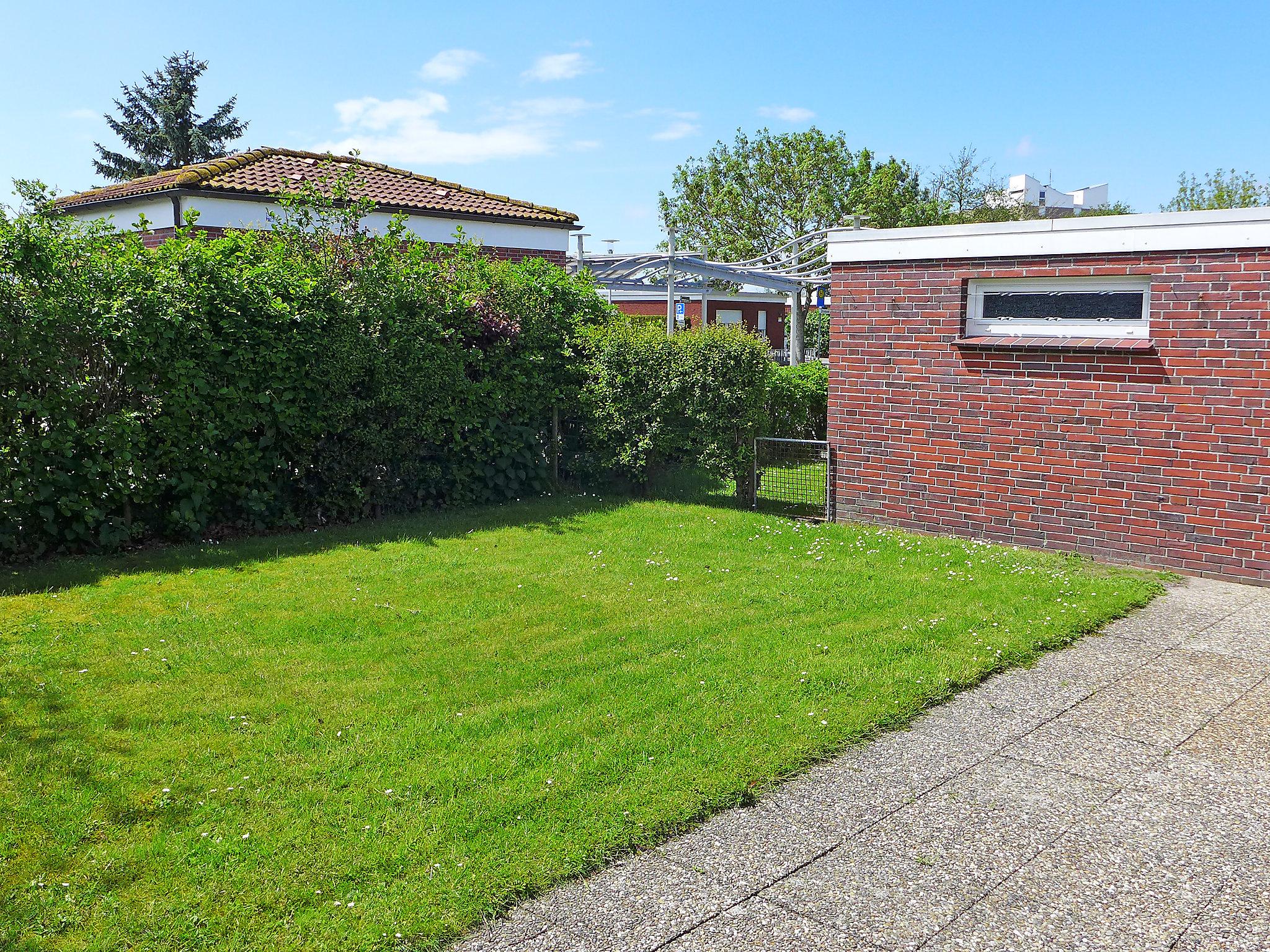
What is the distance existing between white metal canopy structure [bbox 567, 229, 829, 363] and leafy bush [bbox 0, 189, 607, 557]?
6.71m

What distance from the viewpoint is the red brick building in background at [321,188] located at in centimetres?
1553

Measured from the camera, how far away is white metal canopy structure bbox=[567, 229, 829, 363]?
1941cm

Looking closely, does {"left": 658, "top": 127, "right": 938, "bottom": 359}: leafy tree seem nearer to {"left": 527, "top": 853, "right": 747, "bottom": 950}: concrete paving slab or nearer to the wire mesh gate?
the wire mesh gate

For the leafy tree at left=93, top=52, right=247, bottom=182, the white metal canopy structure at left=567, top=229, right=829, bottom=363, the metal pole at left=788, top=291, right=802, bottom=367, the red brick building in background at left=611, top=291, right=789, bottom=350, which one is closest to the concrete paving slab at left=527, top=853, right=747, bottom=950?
the white metal canopy structure at left=567, top=229, right=829, bottom=363

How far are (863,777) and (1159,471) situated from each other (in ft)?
17.7

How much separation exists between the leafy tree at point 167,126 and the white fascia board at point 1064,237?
4070 cm

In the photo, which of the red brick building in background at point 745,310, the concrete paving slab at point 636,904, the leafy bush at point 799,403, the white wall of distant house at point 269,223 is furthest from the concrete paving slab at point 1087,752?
the red brick building in background at point 745,310

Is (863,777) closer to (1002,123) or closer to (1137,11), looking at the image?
(1137,11)

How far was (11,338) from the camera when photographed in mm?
7625

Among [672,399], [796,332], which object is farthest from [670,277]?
[672,399]

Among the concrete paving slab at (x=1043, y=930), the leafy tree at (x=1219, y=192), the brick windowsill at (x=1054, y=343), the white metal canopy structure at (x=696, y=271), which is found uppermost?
the leafy tree at (x=1219, y=192)

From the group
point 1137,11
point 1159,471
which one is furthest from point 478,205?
point 1137,11

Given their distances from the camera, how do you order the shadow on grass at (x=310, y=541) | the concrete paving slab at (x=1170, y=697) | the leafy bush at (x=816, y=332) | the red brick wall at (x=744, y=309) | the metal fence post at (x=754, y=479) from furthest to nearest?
the red brick wall at (x=744, y=309) → the leafy bush at (x=816, y=332) → the metal fence post at (x=754, y=479) → the shadow on grass at (x=310, y=541) → the concrete paving slab at (x=1170, y=697)

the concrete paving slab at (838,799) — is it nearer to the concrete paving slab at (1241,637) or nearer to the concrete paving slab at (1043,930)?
the concrete paving slab at (1043,930)
